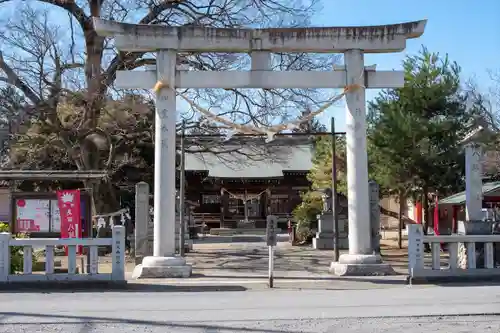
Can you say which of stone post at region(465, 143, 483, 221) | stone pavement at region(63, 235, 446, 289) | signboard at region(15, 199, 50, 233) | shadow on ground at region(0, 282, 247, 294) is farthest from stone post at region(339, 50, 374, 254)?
signboard at region(15, 199, 50, 233)

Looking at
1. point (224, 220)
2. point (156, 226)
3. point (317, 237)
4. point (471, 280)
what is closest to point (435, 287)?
point (471, 280)

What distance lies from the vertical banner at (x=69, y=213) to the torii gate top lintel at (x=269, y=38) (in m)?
7.37

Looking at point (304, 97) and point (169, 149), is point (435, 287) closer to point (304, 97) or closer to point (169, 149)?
point (169, 149)

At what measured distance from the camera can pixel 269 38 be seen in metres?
14.1

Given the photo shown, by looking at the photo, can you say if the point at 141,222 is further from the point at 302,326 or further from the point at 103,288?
the point at 302,326

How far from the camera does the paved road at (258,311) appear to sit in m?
8.07

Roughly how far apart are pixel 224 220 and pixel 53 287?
30040mm

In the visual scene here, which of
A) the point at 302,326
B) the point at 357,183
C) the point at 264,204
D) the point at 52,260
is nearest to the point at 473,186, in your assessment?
the point at 357,183

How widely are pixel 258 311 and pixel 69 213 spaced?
11941 millimetres

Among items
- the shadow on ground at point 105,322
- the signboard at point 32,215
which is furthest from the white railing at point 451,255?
the signboard at point 32,215

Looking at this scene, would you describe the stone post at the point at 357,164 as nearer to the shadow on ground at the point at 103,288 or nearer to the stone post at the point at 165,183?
the shadow on ground at the point at 103,288

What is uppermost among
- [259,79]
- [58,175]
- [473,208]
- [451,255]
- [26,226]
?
[259,79]

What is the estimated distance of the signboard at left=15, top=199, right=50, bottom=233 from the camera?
2002cm

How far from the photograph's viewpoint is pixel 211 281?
44.2ft
